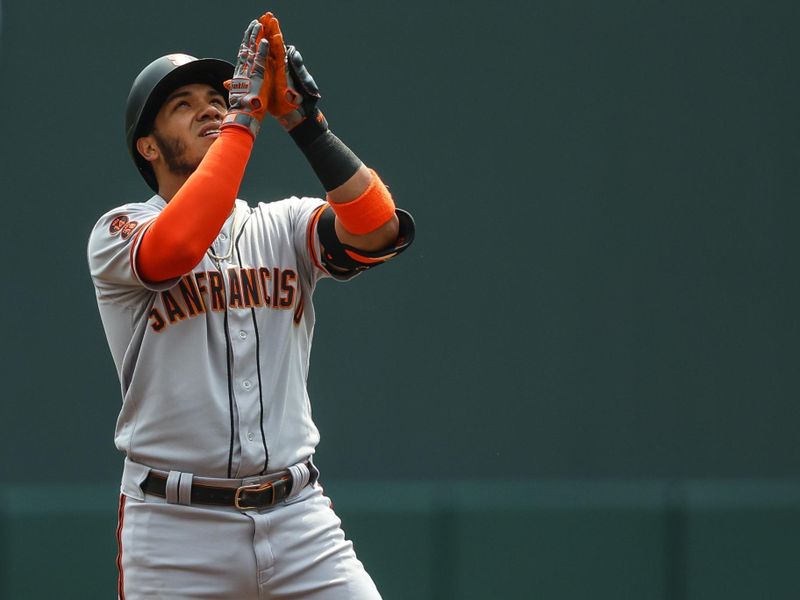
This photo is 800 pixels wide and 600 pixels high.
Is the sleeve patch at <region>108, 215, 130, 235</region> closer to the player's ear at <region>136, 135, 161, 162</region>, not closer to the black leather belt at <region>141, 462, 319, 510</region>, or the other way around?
the player's ear at <region>136, 135, 161, 162</region>

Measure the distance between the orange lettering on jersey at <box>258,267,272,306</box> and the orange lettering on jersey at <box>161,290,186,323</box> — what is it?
17cm

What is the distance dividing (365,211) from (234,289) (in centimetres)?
31

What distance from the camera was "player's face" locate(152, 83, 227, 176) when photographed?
8.91ft

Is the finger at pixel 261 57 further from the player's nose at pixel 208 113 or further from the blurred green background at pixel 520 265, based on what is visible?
the blurred green background at pixel 520 265

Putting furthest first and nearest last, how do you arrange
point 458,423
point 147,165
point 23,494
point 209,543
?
point 458,423 → point 23,494 → point 147,165 → point 209,543

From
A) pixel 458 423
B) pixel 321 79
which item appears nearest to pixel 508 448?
pixel 458 423

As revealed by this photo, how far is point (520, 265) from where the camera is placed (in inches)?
200

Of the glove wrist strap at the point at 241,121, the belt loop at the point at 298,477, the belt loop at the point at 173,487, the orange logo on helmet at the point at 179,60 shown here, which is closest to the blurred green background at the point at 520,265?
the belt loop at the point at 298,477

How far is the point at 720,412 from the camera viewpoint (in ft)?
16.7

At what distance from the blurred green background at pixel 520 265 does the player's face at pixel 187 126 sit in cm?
218

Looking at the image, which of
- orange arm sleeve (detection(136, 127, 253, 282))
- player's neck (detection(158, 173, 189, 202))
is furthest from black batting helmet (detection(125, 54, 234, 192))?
orange arm sleeve (detection(136, 127, 253, 282))

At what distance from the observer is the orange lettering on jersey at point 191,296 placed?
2541 mm

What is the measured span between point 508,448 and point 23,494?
5.90ft

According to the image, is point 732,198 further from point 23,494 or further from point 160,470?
point 160,470
